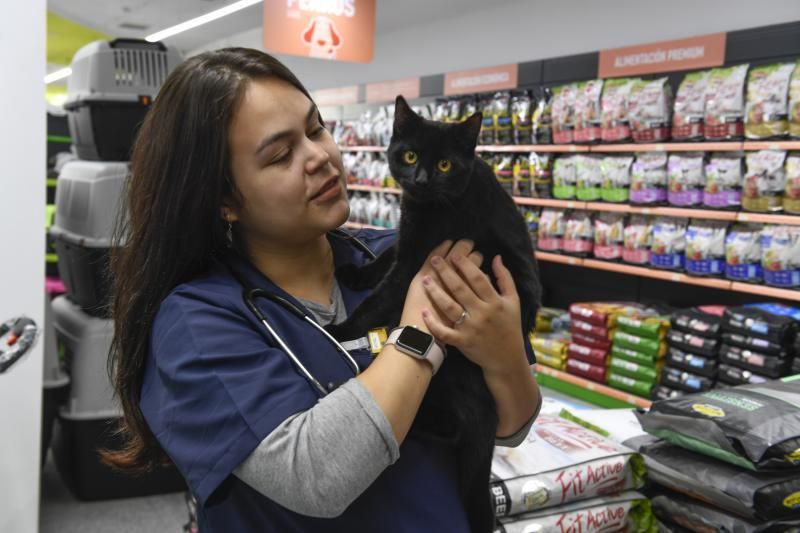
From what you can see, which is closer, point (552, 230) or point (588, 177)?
point (588, 177)

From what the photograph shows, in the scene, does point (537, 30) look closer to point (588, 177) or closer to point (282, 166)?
point (588, 177)

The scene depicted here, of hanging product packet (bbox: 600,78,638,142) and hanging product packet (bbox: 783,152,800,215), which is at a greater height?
hanging product packet (bbox: 600,78,638,142)

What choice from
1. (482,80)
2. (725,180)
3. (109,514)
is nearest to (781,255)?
(725,180)

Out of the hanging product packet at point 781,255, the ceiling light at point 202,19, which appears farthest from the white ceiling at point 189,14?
the hanging product packet at point 781,255

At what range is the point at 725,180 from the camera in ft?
11.5

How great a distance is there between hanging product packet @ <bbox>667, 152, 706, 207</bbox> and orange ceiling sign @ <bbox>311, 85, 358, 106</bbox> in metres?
3.92

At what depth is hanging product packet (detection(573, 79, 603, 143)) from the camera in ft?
13.3

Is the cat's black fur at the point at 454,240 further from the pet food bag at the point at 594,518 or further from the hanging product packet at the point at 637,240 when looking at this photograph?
the hanging product packet at the point at 637,240

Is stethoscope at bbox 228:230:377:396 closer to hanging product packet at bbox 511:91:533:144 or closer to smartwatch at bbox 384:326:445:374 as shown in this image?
smartwatch at bbox 384:326:445:374

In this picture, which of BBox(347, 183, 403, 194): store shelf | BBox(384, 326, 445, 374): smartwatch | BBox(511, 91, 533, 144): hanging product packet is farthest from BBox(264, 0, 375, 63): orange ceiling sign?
BBox(384, 326, 445, 374): smartwatch

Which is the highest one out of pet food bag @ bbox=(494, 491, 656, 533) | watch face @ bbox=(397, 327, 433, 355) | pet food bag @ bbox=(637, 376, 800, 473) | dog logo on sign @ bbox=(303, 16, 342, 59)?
dog logo on sign @ bbox=(303, 16, 342, 59)

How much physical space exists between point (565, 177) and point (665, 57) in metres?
0.93

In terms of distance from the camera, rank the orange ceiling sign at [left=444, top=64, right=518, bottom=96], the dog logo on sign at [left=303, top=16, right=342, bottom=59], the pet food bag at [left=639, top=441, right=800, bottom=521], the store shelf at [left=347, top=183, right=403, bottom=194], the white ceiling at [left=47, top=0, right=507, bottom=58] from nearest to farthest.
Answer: the pet food bag at [left=639, top=441, right=800, bottom=521]
the orange ceiling sign at [left=444, top=64, right=518, bottom=96]
the dog logo on sign at [left=303, top=16, right=342, bottom=59]
the store shelf at [left=347, top=183, right=403, bottom=194]
the white ceiling at [left=47, top=0, right=507, bottom=58]

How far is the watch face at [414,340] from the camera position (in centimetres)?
89
